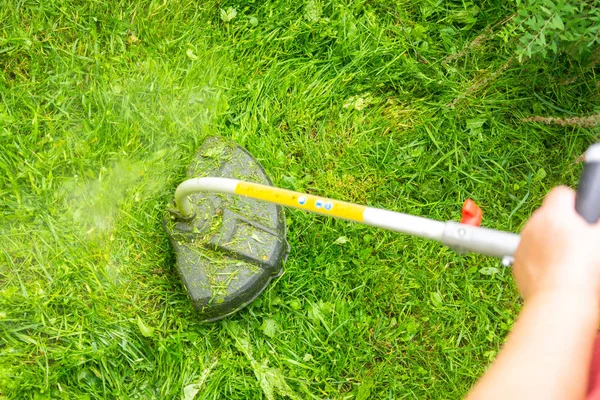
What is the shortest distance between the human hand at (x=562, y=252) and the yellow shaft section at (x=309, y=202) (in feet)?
1.59

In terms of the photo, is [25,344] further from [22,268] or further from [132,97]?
[132,97]

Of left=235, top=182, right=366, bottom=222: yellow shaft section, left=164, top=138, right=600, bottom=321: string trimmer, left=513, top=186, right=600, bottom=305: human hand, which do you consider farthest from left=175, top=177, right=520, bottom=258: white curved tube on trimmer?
left=164, top=138, right=600, bottom=321: string trimmer

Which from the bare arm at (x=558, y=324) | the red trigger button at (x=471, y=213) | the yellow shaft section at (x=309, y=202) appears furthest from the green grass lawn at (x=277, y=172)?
the bare arm at (x=558, y=324)

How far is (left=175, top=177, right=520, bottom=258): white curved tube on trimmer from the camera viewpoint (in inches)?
53.1

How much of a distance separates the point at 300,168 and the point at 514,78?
102 cm

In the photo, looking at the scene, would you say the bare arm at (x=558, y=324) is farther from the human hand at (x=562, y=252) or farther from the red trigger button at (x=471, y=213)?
the red trigger button at (x=471, y=213)

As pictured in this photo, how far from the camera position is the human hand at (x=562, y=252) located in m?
1.12

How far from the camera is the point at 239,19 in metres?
2.74

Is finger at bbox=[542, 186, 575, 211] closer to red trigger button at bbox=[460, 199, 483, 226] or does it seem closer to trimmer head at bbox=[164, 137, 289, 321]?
red trigger button at bbox=[460, 199, 483, 226]

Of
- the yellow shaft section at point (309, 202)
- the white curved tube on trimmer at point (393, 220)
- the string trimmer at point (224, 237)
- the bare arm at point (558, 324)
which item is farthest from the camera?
the string trimmer at point (224, 237)

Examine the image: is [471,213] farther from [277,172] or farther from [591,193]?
[277,172]

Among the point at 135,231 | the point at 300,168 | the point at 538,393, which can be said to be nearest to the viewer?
the point at 538,393

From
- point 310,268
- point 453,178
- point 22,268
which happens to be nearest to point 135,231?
point 22,268

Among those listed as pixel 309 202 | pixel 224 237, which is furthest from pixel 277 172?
pixel 309 202
